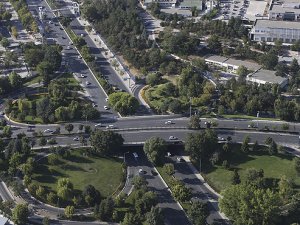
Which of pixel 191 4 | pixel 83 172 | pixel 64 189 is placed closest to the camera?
pixel 64 189

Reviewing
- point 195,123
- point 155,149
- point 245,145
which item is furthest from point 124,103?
point 245,145

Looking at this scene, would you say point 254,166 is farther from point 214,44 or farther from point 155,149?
point 214,44

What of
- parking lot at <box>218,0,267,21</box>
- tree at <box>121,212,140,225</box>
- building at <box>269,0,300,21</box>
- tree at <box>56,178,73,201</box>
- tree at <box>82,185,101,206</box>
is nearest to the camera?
tree at <box>121,212,140,225</box>

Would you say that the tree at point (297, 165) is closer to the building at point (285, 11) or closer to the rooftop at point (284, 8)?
the building at point (285, 11)

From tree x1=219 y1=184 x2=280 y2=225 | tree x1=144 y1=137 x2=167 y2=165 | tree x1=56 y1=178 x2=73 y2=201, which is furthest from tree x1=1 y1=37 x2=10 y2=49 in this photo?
tree x1=219 y1=184 x2=280 y2=225

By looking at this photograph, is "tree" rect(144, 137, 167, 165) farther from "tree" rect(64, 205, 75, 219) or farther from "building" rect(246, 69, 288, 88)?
"building" rect(246, 69, 288, 88)

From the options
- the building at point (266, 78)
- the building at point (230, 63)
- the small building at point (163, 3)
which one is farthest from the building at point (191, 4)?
the building at point (266, 78)
